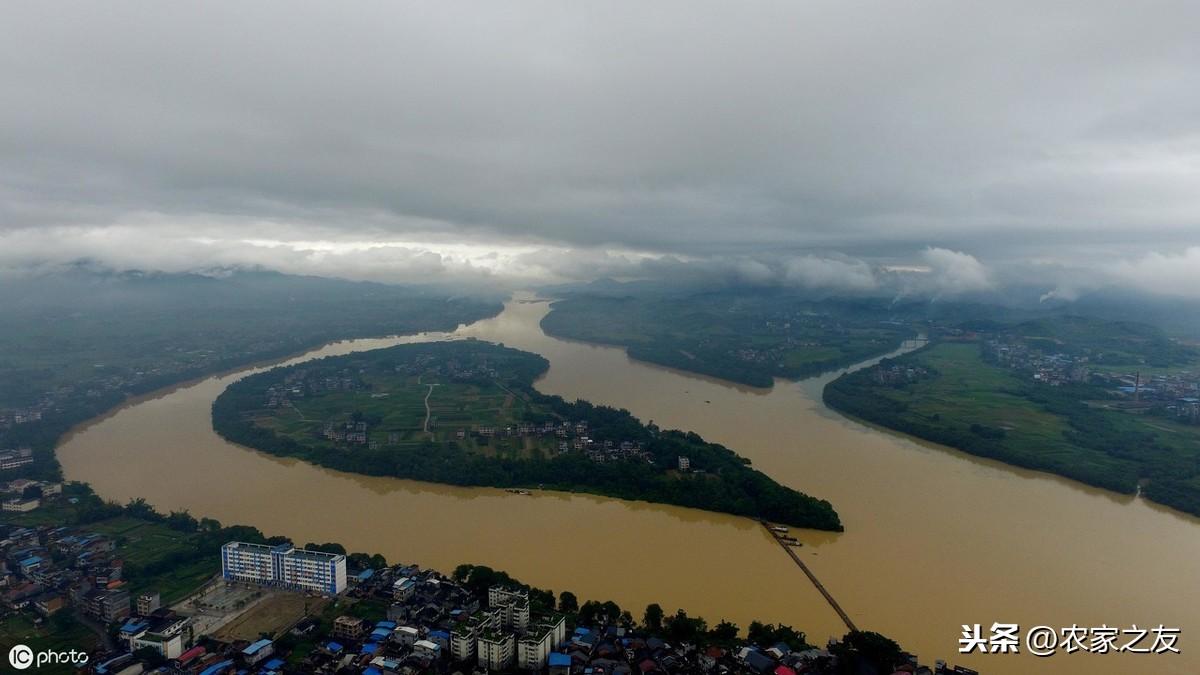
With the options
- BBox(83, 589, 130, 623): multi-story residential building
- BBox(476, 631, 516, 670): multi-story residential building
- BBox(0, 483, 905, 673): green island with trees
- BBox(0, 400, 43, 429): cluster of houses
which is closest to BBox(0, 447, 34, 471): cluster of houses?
BBox(0, 483, 905, 673): green island with trees

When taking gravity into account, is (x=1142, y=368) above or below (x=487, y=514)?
above

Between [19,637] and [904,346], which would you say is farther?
[904,346]

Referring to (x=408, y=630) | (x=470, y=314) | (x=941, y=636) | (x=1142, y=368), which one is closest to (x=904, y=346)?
(x=1142, y=368)

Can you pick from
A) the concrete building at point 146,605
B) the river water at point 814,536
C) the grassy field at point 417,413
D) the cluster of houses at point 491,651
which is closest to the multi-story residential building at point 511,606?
the cluster of houses at point 491,651

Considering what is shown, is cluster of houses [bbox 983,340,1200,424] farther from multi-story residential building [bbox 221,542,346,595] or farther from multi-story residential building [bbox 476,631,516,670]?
multi-story residential building [bbox 221,542,346,595]

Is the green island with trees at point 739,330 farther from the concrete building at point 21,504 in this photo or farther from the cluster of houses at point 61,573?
the concrete building at point 21,504

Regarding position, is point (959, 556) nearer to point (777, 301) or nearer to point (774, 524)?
point (774, 524)

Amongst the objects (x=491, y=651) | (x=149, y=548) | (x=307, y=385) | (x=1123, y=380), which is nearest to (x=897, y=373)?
(x=1123, y=380)
